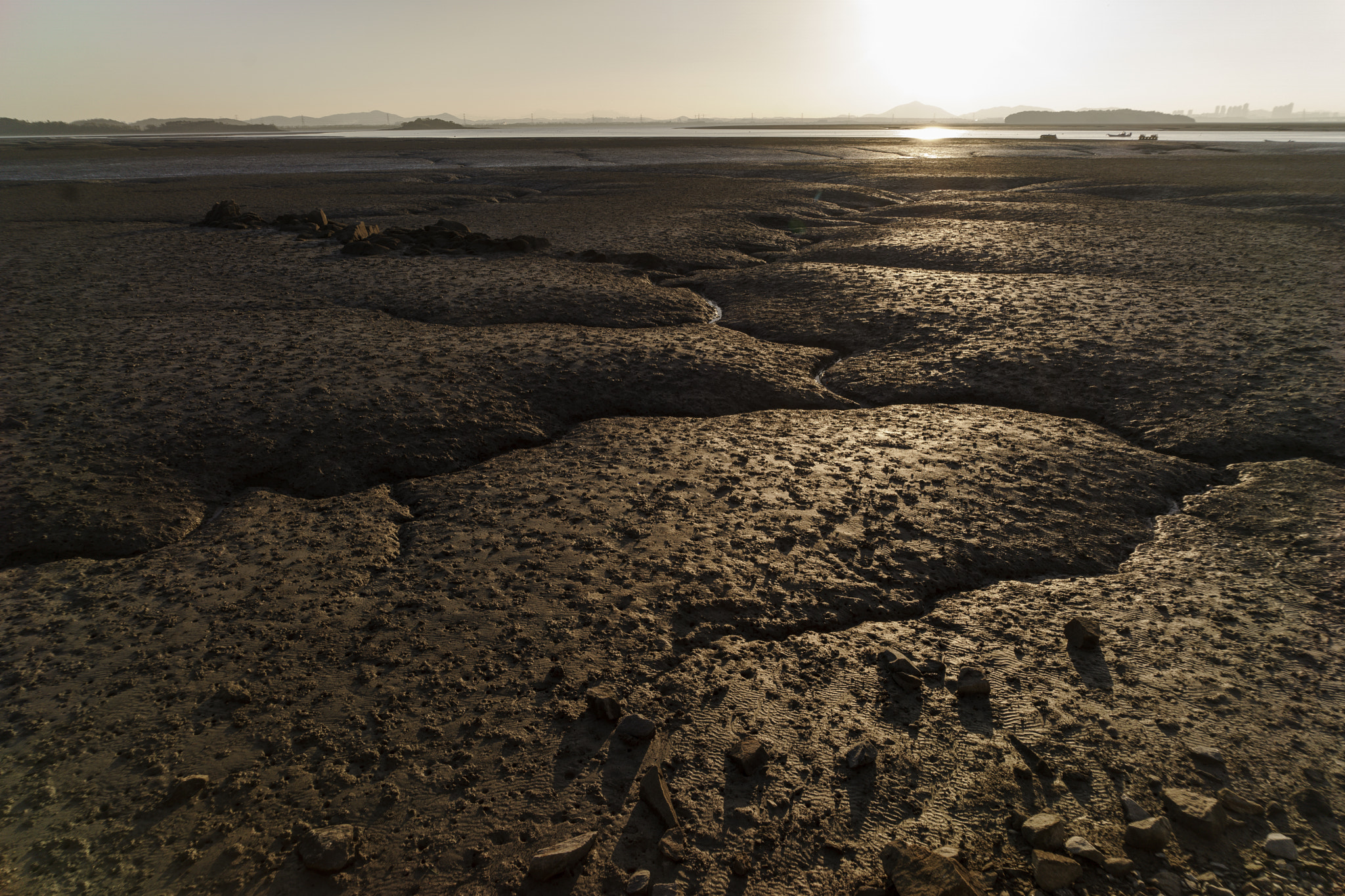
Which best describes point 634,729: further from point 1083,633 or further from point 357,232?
point 357,232

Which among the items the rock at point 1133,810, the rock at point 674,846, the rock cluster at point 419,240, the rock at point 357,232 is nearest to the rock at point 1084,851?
the rock at point 1133,810

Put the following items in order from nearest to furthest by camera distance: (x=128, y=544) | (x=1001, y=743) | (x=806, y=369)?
1. (x=1001, y=743)
2. (x=128, y=544)
3. (x=806, y=369)

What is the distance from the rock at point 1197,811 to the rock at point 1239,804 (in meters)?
0.02

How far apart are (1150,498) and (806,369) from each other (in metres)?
1.64

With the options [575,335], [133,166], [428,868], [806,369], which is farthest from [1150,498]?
Result: [133,166]

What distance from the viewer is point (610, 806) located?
52.1 inches

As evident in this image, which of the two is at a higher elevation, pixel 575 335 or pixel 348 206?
pixel 348 206

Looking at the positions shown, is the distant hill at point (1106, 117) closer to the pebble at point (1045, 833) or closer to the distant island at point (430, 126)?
the distant island at point (430, 126)

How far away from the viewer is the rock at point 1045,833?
1.23 meters

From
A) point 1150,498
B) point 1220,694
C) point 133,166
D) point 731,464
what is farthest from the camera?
point 133,166

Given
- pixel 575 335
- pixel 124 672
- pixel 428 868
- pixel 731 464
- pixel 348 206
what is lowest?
pixel 428 868

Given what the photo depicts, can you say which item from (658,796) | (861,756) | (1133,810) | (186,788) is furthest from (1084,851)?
(186,788)

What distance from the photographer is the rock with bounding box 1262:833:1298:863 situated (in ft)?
3.99

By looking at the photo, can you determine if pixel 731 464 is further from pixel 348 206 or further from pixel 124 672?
pixel 348 206
